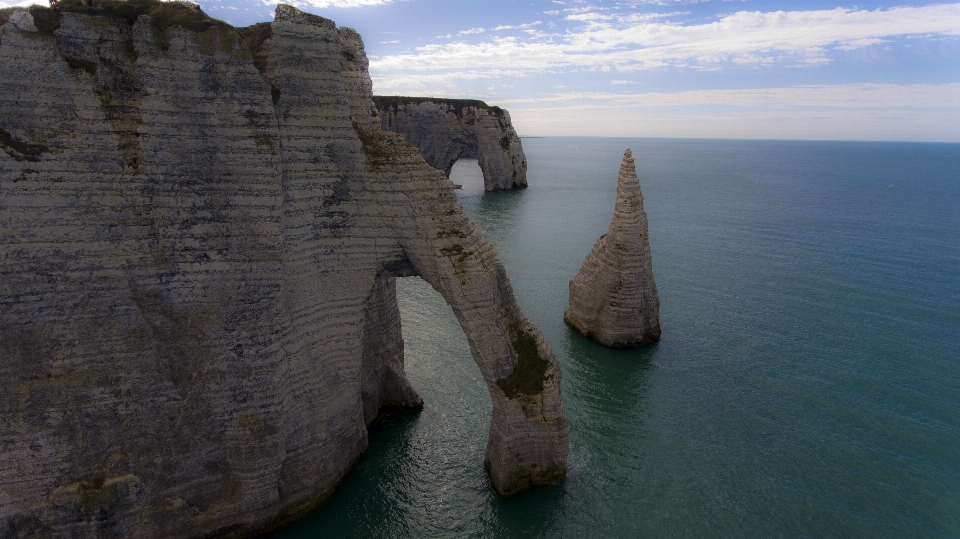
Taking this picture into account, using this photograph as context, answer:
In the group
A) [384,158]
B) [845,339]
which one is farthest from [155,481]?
[845,339]

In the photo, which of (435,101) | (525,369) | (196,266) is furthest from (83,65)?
(435,101)

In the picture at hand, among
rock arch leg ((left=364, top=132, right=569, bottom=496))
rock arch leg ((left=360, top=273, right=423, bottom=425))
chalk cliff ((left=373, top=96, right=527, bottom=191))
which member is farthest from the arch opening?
rock arch leg ((left=364, top=132, right=569, bottom=496))

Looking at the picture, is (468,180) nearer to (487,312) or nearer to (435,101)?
(435,101)

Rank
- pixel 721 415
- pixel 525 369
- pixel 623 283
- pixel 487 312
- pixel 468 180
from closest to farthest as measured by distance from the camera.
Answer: pixel 487 312, pixel 525 369, pixel 721 415, pixel 623 283, pixel 468 180

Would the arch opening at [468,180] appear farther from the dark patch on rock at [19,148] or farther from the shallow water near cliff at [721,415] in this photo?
the dark patch on rock at [19,148]

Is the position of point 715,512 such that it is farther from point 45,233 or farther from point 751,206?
point 751,206

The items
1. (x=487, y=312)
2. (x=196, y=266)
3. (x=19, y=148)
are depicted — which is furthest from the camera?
→ (x=487, y=312)

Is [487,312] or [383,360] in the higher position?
[487,312]
